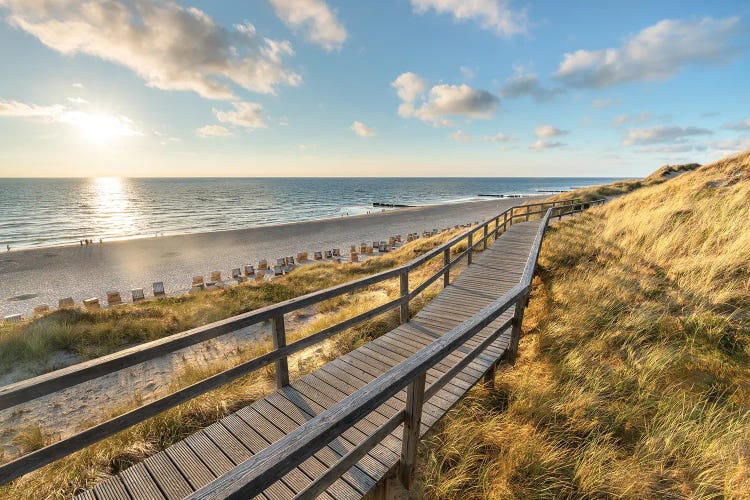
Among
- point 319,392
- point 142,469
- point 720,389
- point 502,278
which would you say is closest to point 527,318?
point 502,278

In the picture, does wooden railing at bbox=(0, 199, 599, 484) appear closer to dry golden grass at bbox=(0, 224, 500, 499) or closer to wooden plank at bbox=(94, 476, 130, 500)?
wooden plank at bbox=(94, 476, 130, 500)

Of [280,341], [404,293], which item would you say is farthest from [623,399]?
[280,341]

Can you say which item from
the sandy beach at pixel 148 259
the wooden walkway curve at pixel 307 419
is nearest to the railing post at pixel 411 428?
the wooden walkway curve at pixel 307 419

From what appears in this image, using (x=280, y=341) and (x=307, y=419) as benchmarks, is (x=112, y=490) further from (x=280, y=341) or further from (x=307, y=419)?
(x=280, y=341)

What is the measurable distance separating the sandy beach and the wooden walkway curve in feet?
57.0

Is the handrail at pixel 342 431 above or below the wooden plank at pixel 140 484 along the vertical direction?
above

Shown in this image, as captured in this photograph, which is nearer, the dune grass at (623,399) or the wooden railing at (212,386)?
the wooden railing at (212,386)

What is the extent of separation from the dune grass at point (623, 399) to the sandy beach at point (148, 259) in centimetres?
1914

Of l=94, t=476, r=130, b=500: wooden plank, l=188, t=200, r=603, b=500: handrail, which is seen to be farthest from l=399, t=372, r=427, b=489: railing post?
l=94, t=476, r=130, b=500: wooden plank

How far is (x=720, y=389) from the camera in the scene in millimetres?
3266

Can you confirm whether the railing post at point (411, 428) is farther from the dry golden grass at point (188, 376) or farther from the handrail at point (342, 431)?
the dry golden grass at point (188, 376)

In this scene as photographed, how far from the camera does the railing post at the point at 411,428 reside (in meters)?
2.54

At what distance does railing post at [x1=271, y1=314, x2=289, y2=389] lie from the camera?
11.8 ft

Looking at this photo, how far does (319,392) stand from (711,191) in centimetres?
1421
